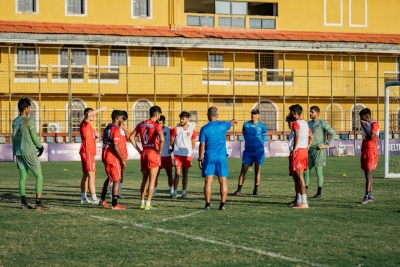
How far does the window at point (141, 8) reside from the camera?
47.1 metres

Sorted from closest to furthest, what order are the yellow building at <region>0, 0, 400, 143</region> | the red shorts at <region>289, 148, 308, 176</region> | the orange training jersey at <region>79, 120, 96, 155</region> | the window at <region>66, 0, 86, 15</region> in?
the red shorts at <region>289, 148, 308, 176</region> → the orange training jersey at <region>79, 120, 96, 155</region> → the yellow building at <region>0, 0, 400, 143</region> → the window at <region>66, 0, 86, 15</region>

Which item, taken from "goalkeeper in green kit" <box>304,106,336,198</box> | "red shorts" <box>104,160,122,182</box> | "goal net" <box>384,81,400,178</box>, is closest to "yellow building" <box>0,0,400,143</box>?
"goal net" <box>384,81,400,178</box>

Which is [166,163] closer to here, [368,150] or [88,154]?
[88,154]

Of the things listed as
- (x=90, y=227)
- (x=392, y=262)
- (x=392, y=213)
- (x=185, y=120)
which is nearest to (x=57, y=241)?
(x=90, y=227)

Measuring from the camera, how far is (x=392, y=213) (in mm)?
12945

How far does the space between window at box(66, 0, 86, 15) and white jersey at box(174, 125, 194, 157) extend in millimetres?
30899

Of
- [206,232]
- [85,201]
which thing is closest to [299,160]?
[206,232]

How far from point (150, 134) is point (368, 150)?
4476mm

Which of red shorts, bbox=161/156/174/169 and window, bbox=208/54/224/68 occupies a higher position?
window, bbox=208/54/224/68

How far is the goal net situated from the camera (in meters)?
22.2

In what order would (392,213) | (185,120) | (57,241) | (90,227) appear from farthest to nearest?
(185,120) → (392,213) → (90,227) → (57,241)

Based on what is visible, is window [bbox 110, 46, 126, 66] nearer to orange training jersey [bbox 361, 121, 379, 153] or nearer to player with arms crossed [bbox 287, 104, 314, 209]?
orange training jersey [bbox 361, 121, 379, 153]

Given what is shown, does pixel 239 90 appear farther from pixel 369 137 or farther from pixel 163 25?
pixel 369 137

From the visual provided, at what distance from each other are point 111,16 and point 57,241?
37.5 m
